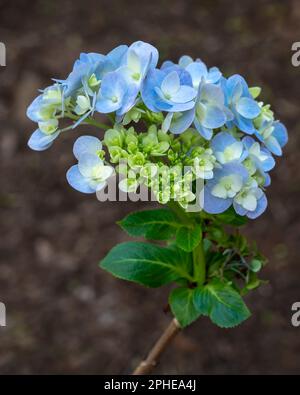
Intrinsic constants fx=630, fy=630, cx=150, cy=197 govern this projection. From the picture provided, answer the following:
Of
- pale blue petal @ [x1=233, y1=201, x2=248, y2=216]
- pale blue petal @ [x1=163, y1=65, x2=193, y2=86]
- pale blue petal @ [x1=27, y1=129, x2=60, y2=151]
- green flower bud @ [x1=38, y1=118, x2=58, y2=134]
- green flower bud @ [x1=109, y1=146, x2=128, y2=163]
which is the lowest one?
pale blue petal @ [x1=233, y1=201, x2=248, y2=216]

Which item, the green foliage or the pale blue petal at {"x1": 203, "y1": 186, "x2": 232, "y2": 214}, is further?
the green foliage

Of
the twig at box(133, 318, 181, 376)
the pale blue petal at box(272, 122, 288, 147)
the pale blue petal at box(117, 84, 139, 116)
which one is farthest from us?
the twig at box(133, 318, 181, 376)

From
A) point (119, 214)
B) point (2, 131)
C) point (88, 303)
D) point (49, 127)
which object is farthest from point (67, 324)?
point (49, 127)

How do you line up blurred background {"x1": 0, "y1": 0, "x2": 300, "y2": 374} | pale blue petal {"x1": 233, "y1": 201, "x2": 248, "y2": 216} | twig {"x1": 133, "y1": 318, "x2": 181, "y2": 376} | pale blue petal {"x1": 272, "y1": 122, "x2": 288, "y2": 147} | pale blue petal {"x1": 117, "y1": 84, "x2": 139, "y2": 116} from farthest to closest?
blurred background {"x1": 0, "y1": 0, "x2": 300, "y2": 374}
twig {"x1": 133, "y1": 318, "x2": 181, "y2": 376}
pale blue petal {"x1": 272, "y1": 122, "x2": 288, "y2": 147}
pale blue petal {"x1": 233, "y1": 201, "x2": 248, "y2": 216}
pale blue petal {"x1": 117, "y1": 84, "x2": 139, "y2": 116}

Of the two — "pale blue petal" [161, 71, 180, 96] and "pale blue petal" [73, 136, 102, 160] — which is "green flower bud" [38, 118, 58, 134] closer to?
"pale blue petal" [73, 136, 102, 160]

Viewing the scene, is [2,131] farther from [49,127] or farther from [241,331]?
[49,127]

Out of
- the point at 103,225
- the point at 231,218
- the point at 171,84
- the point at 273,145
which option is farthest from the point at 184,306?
the point at 103,225

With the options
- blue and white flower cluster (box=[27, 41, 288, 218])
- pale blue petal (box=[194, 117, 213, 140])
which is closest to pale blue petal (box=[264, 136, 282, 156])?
blue and white flower cluster (box=[27, 41, 288, 218])

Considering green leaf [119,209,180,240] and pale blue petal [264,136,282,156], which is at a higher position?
pale blue petal [264,136,282,156]
